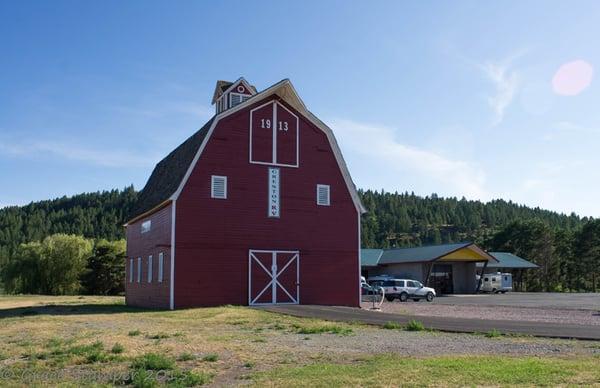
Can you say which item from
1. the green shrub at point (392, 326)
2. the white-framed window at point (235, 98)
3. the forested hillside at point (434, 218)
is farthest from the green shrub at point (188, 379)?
the forested hillside at point (434, 218)

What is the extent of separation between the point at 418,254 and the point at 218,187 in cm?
3684

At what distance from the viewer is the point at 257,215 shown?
2844cm

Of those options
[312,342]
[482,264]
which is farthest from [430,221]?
[312,342]

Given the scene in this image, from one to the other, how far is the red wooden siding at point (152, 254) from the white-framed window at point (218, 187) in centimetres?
206

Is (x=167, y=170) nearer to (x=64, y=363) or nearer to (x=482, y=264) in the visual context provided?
(x=64, y=363)

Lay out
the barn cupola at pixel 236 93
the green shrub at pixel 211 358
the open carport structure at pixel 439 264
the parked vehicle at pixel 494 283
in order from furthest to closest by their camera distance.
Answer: the parked vehicle at pixel 494 283 < the open carport structure at pixel 439 264 < the barn cupola at pixel 236 93 < the green shrub at pixel 211 358

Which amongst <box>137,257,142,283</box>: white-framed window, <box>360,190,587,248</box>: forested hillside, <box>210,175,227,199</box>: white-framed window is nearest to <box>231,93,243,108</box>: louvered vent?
<box>210,175,227,199</box>: white-framed window

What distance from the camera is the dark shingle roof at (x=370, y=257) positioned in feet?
210

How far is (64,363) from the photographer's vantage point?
1086cm

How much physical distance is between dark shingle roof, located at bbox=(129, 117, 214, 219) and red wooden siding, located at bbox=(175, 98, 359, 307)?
3.22 feet

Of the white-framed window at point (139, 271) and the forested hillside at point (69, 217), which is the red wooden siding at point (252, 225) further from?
the forested hillside at point (69, 217)

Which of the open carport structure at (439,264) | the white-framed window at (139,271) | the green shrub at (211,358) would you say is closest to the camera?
the green shrub at (211,358)

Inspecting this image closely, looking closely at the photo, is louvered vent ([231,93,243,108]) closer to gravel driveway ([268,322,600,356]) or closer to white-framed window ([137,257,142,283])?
white-framed window ([137,257,142,283])

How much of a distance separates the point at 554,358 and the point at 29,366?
9025 millimetres
